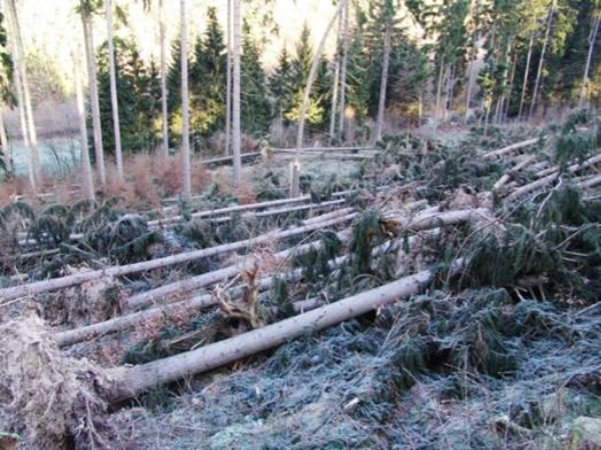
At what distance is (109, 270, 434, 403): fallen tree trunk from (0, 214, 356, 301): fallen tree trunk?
8.84 feet

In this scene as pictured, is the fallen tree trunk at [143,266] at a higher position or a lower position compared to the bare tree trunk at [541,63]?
lower

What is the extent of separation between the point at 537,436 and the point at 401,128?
1191 inches

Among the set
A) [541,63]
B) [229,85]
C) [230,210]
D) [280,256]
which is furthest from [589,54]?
[280,256]

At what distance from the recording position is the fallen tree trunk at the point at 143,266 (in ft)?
19.7

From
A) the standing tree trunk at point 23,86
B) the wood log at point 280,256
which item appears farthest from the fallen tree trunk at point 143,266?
the standing tree trunk at point 23,86

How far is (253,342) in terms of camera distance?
13.2 feet

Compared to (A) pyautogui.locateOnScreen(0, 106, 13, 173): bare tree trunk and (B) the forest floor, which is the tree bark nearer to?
(A) pyautogui.locateOnScreen(0, 106, 13, 173): bare tree trunk

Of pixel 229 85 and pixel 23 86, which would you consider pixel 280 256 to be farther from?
pixel 229 85

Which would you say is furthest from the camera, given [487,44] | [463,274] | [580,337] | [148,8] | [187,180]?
[487,44]

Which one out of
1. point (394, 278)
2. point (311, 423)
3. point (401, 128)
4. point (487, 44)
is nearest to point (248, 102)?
point (401, 128)

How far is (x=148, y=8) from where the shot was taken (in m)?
17.0

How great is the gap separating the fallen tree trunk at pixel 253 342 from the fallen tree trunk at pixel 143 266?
269 centimetres

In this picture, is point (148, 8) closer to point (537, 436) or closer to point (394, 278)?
point (394, 278)

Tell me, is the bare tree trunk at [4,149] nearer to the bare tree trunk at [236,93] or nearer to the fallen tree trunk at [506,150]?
the bare tree trunk at [236,93]
